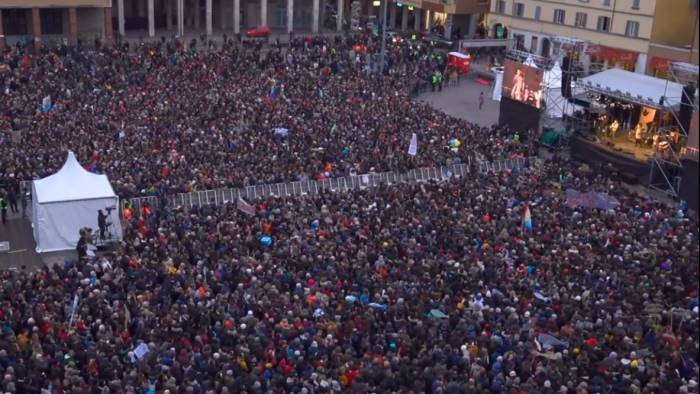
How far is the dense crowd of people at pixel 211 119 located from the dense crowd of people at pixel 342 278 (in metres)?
0.13

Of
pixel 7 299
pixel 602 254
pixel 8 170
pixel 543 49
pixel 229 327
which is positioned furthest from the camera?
pixel 543 49

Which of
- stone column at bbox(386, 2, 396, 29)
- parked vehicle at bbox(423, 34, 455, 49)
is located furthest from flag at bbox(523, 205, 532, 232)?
stone column at bbox(386, 2, 396, 29)

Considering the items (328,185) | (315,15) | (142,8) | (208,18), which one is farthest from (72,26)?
(328,185)

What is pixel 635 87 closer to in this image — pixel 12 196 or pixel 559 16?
pixel 12 196

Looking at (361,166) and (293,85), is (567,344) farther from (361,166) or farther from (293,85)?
(293,85)

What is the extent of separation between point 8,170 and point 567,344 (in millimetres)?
16230

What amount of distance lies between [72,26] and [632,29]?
98.0ft

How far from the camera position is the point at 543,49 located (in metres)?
54.0

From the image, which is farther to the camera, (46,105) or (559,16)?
(559,16)

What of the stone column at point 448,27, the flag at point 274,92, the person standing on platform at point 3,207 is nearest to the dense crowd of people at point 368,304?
the person standing on platform at point 3,207

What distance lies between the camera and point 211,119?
30.8 meters

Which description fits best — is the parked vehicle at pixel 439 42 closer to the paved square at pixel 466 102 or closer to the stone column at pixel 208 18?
the paved square at pixel 466 102

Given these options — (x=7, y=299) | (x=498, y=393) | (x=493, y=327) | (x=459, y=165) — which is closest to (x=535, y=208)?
(x=459, y=165)

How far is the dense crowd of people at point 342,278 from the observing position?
14055 mm
